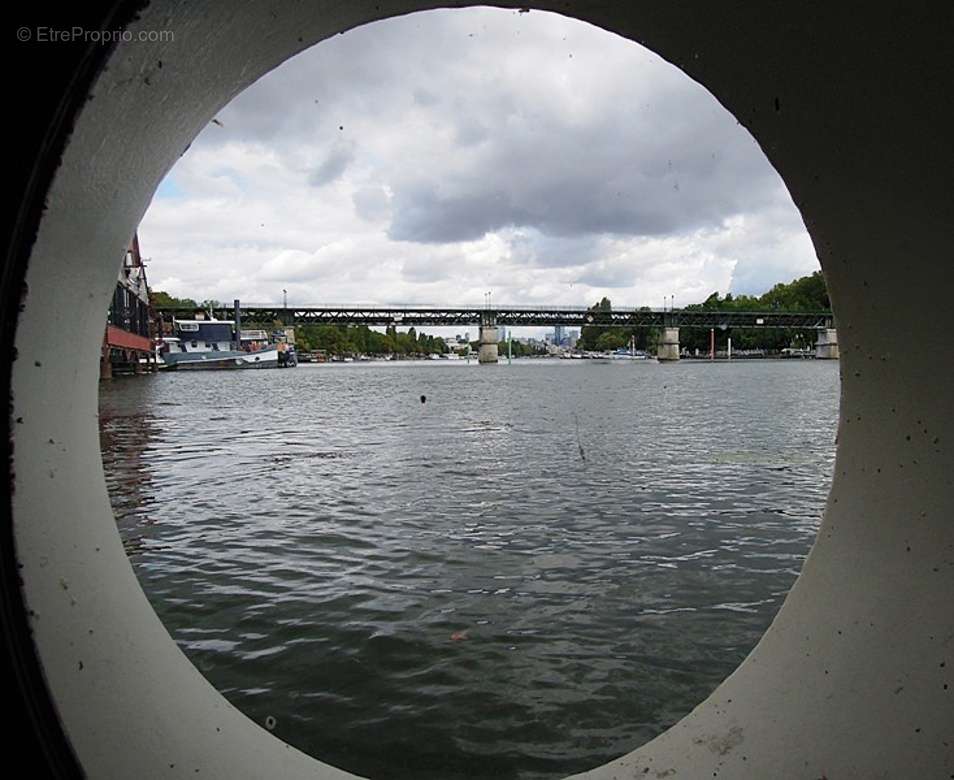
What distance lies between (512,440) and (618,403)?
15.6 meters

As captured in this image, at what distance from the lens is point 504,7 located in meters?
2.66

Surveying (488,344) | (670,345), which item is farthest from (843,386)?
(670,345)

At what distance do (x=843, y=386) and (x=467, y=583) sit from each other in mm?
4209

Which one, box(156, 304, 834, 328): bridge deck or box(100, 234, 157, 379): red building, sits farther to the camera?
box(156, 304, 834, 328): bridge deck

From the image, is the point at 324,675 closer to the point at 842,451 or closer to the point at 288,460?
the point at 842,451

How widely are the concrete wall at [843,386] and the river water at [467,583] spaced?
4.39 ft

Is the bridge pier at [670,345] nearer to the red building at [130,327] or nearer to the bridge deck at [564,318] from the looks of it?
the bridge deck at [564,318]

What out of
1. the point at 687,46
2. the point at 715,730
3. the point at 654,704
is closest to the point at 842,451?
the point at 715,730

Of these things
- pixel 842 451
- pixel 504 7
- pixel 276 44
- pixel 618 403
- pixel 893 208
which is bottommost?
pixel 618 403

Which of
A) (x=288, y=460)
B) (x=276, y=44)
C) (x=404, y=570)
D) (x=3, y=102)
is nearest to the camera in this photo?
(x=3, y=102)

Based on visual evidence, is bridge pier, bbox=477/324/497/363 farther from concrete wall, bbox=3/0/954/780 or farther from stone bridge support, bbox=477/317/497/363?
concrete wall, bbox=3/0/954/780

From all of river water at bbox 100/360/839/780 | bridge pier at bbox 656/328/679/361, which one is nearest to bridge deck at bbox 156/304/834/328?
bridge pier at bbox 656/328/679/361

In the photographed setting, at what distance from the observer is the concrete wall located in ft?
5.29

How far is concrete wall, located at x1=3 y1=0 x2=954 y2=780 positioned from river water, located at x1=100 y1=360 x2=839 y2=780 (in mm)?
1337
